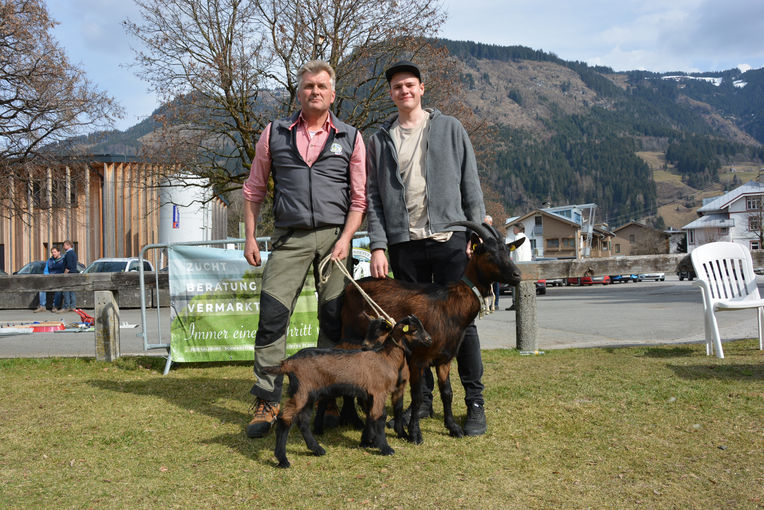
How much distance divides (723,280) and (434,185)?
5.54 metres

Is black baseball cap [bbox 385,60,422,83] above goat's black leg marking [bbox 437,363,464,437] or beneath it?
above

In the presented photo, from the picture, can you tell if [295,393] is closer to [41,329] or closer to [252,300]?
[252,300]

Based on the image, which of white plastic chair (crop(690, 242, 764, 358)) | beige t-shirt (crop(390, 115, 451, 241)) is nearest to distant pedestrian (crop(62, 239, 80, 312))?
beige t-shirt (crop(390, 115, 451, 241))

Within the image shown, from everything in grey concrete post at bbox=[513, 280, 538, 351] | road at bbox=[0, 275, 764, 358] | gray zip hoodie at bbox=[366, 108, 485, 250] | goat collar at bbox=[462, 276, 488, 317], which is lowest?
road at bbox=[0, 275, 764, 358]

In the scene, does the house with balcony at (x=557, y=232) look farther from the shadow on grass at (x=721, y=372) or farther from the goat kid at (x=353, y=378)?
the goat kid at (x=353, y=378)

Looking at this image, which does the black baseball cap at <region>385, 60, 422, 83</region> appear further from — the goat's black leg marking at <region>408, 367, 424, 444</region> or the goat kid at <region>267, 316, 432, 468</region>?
the goat's black leg marking at <region>408, 367, 424, 444</region>

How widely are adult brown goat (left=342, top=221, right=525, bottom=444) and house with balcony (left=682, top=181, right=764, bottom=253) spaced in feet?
296

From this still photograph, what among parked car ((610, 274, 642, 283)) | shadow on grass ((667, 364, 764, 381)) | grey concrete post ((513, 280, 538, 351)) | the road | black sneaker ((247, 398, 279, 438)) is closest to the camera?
black sneaker ((247, 398, 279, 438))

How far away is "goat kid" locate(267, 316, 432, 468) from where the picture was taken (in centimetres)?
367

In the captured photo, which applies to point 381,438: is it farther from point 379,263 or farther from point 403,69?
point 403,69

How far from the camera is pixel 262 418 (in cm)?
437

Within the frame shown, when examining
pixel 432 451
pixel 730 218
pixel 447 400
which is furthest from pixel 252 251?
pixel 730 218

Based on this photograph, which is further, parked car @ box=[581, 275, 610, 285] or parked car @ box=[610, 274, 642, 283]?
parked car @ box=[610, 274, 642, 283]

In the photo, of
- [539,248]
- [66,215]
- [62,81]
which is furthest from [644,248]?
[62,81]
